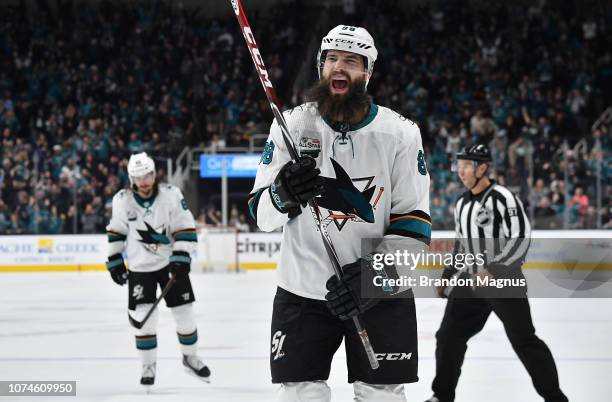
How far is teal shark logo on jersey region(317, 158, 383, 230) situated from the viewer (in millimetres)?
2707

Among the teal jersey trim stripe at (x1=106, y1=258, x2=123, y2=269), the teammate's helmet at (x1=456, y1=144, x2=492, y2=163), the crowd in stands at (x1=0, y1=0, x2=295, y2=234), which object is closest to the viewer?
the teammate's helmet at (x1=456, y1=144, x2=492, y2=163)

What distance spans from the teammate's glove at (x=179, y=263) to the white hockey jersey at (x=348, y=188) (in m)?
2.94

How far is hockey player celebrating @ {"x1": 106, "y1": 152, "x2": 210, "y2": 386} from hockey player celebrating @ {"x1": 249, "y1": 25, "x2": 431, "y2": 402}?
116 inches

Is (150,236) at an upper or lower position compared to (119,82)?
lower

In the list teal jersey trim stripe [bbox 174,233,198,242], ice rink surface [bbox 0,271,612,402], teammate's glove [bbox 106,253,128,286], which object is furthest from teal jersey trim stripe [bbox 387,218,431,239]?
teammate's glove [bbox 106,253,128,286]

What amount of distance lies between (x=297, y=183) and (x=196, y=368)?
10.5 feet

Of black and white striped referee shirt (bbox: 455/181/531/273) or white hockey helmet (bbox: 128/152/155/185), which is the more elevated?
white hockey helmet (bbox: 128/152/155/185)

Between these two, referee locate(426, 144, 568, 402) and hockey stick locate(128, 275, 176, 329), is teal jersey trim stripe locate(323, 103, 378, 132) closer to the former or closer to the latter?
referee locate(426, 144, 568, 402)

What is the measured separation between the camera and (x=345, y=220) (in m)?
2.73

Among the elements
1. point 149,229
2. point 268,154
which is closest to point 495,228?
point 268,154

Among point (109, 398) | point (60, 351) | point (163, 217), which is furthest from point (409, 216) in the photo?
point (60, 351)

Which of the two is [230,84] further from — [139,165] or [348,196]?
[348,196]

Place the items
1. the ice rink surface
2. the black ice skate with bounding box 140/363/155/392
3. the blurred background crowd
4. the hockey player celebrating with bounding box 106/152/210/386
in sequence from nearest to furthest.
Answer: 1. the ice rink surface
2. the black ice skate with bounding box 140/363/155/392
3. the hockey player celebrating with bounding box 106/152/210/386
4. the blurred background crowd

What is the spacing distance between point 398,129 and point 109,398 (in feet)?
9.19
